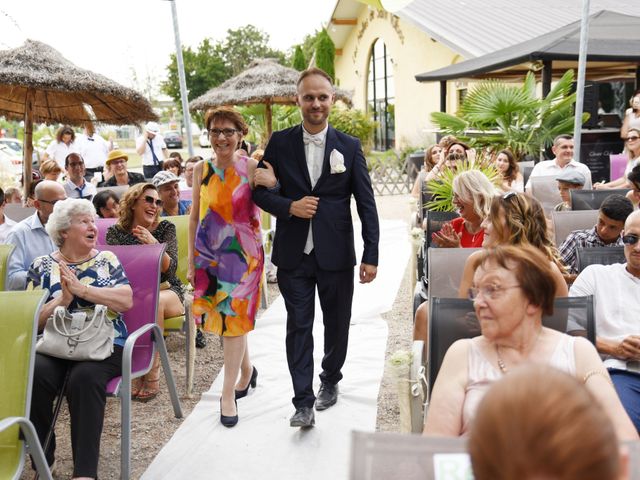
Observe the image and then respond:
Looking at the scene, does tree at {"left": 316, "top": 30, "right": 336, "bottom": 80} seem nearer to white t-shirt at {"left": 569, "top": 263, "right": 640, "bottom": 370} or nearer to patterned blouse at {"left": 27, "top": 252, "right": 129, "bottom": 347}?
patterned blouse at {"left": 27, "top": 252, "right": 129, "bottom": 347}

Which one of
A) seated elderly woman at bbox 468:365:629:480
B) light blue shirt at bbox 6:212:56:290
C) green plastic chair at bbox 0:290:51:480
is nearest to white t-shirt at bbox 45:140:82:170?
light blue shirt at bbox 6:212:56:290

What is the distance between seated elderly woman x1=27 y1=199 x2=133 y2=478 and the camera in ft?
11.2

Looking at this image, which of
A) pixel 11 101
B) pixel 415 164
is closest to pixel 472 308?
pixel 11 101

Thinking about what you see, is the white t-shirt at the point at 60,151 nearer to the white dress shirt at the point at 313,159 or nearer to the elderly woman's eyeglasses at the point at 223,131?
the elderly woman's eyeglasses at the point at 223,131

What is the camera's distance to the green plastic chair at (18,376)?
2848 mm

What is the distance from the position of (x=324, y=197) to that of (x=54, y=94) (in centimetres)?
552

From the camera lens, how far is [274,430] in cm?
430

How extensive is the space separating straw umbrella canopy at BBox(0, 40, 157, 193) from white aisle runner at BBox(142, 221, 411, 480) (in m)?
3.28

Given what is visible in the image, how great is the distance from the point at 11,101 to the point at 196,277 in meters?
5.19

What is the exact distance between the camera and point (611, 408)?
2.13 metres

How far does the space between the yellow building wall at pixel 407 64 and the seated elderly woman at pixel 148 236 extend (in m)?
17.4

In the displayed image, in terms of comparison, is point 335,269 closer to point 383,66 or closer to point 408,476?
point 408,476

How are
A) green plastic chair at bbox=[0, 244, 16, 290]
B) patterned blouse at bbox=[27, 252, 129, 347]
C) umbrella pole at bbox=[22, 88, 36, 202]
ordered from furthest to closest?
umbrella pole at bbox=[22, 88, 36, 202] < green plastic chair at bbox=[0, 244, 16, 290] < patterned blouse at bbox=[27, 252, 129, 347]

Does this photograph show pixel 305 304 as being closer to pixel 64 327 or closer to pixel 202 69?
pixel 64 327
